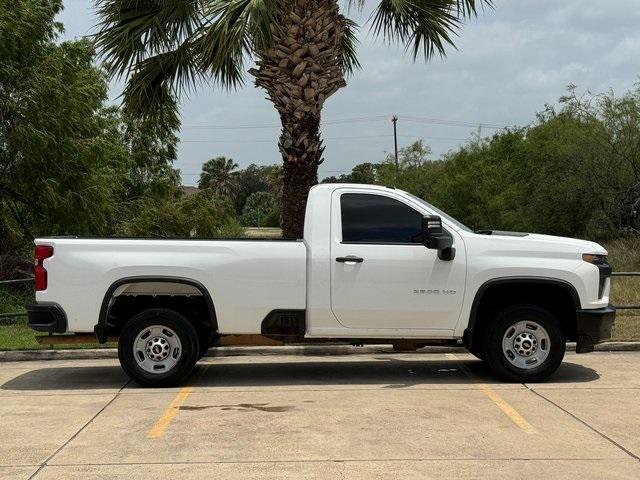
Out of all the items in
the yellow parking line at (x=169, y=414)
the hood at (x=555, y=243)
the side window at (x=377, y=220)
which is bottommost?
the yellow parking line at (x=169, y=414)

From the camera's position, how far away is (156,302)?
844 centimetres

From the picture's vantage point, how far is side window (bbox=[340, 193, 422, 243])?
27.2ft

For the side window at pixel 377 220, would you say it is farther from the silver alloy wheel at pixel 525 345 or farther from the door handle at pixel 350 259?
the silver alloy wheel at pixel 525 345

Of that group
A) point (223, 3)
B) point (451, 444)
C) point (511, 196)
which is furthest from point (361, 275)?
point (511, 196)

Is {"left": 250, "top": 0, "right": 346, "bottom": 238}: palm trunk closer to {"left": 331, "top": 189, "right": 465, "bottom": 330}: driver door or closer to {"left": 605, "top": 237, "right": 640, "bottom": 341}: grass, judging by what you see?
{"left": 331, "top": 189, "right": 465, "bottom": 330}: driver door

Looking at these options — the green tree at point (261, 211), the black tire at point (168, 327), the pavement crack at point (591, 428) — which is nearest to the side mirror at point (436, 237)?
the pavement crack at point (591, 428)

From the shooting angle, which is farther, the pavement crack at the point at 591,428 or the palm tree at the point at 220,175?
the palm tree at the point at 220,175

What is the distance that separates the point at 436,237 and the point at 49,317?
402cm

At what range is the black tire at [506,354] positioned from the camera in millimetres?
8227

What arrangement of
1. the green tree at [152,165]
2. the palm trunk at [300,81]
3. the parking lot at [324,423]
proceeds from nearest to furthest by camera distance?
the parking lot at [324,423]
the palm trunk at [300,81]
the green tree at [152,165]

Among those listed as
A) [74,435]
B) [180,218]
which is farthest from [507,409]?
[180,218]

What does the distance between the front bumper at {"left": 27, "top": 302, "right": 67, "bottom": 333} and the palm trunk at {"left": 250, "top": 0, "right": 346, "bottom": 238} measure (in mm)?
5067

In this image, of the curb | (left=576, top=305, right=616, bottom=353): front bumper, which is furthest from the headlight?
the curb

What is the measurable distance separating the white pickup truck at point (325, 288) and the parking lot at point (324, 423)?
0.52 metres
